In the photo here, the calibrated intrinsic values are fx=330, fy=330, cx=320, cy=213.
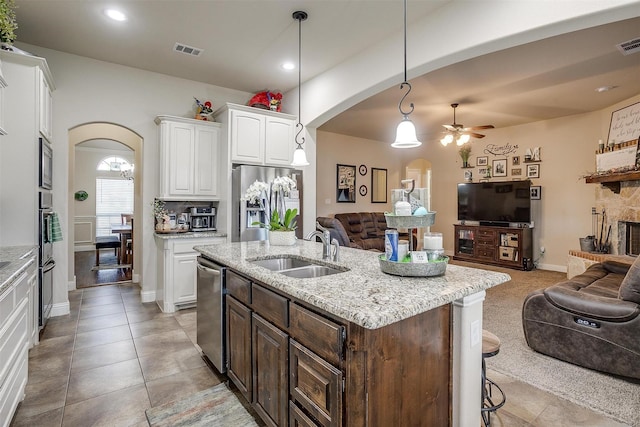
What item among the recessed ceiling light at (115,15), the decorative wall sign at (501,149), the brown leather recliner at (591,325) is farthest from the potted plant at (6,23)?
the decorative wall sign at (501,149)

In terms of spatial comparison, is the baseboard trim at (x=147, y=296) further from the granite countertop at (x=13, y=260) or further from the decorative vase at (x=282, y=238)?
the decorative vase at (x=282, y=238)

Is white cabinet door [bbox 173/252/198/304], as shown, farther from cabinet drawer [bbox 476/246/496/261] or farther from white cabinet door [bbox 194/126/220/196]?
cabinet drawer [bbox 476/246/496/261]

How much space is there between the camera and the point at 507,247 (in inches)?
254

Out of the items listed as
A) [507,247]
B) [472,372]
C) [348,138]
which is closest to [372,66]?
[472,372]

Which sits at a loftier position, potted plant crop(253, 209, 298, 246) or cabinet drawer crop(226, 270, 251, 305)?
potted plant crop(253, 209, 298, 246)

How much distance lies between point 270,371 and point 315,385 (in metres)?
0.44

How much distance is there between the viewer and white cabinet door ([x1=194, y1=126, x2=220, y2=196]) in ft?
14.1

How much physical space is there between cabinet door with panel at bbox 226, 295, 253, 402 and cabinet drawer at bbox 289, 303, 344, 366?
0.55 metres

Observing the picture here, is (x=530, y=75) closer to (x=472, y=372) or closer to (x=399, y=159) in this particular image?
(x=472, y=372)

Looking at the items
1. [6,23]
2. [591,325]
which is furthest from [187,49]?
[591,325]

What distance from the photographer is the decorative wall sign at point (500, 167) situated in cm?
696

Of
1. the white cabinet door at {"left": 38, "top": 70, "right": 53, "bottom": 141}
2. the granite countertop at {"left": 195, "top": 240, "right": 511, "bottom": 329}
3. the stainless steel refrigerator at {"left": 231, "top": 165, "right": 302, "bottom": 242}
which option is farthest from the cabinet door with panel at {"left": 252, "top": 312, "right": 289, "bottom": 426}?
the white cabinet door at {"left": 38, "top": 70, "right": 53, "bottom": 141}

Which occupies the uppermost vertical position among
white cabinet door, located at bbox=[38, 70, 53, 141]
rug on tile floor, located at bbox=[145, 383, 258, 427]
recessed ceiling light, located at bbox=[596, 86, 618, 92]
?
recessed ceiling light, located at bbox=[596, 86, 618, 92]

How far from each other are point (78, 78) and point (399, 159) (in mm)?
A: 7015
